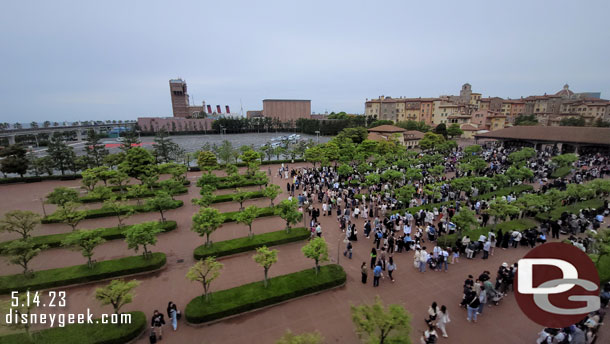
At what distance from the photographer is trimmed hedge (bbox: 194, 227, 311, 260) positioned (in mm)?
12781

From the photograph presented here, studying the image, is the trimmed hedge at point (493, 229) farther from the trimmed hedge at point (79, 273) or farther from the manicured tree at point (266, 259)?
A: the trimmed hedge at point (79, 273)

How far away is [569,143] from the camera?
36656mm

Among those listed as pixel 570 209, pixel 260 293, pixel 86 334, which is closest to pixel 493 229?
pixel 570 209

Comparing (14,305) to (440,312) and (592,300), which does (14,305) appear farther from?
(592,300)

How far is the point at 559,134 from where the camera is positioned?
3841 centimetres

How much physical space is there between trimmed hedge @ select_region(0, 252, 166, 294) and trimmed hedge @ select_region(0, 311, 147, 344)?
291 cm

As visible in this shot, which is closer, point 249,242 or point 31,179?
point 249,242

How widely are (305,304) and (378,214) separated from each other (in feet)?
29.2

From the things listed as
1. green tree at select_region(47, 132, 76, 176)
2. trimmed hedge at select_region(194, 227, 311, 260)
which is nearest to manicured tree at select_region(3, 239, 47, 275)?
Result: trimmed hedge at select_region(194, 227, 311, 260)

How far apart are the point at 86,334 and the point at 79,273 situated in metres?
4.23

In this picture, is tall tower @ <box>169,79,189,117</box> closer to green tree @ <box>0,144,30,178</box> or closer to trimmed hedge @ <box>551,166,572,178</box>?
green tree @ <box>0,144,30,178</box>

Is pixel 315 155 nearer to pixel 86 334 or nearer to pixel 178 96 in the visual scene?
pixel 86 334

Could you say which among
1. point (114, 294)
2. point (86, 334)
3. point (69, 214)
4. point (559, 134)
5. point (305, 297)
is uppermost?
point (559, 134)

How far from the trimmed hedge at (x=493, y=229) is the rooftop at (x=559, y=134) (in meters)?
30.3
